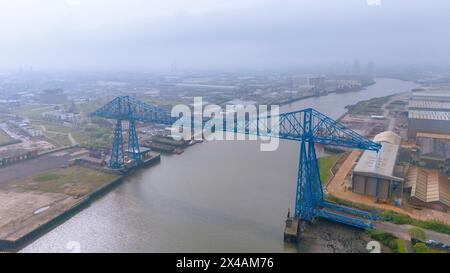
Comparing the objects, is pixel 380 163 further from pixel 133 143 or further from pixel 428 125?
pixel 133 143

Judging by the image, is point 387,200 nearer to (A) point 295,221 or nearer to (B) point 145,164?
(A) point 295,221

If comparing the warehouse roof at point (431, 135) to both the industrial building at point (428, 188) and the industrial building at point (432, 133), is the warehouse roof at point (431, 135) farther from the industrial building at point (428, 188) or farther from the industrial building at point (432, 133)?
the industrial building at point (428, 188)

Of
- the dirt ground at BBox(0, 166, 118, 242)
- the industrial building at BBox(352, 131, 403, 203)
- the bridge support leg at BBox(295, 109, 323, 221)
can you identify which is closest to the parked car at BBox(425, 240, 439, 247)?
the industrial building at BBox(352, 131, 403, 203)

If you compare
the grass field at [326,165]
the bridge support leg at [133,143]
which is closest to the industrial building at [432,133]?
the grass field at [326,165]

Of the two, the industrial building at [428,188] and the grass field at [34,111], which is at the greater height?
the grass field at [34,111]

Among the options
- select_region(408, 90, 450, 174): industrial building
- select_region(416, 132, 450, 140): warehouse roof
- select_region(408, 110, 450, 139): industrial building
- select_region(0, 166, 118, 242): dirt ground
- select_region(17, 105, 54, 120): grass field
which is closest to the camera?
select_region(0, 166, 118, 242): dirt ground

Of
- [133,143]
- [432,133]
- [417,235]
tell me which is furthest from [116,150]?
[432,133]

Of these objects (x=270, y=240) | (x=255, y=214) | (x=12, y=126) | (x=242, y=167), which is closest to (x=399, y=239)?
(x=270, y=240)

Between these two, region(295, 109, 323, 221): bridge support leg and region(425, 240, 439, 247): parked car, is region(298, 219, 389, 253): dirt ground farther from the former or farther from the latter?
region(425, 240, 439, 247): parked car
